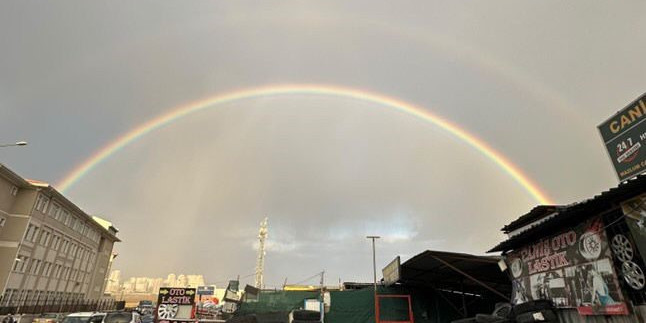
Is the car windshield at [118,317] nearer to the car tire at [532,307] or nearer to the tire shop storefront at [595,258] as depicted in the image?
the car tire at [532,307]

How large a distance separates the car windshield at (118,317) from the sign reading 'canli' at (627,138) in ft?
70.7

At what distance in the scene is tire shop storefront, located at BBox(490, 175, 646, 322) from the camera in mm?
7489

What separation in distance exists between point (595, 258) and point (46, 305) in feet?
211

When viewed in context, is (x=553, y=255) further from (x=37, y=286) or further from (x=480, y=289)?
(x=37, y=286)

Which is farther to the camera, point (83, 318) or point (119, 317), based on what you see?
point (119, 317)

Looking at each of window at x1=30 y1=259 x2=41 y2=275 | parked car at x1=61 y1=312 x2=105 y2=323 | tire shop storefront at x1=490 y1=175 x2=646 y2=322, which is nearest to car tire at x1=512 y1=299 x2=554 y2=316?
tire shop storefront at x1=490 y1=175 x2=646 y2=322

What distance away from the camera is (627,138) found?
1004cm

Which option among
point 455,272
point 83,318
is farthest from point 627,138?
point 83,318

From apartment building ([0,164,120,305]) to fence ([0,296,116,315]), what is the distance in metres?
0.30

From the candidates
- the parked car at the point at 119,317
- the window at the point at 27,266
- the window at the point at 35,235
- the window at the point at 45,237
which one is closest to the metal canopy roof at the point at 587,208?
the parked car at the point at 119,317

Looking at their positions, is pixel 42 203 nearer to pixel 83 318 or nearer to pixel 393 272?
pixel 83 318

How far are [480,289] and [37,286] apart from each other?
190 ft

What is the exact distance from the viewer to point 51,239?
173ft

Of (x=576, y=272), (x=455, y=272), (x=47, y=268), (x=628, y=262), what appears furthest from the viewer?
(x=47, y=268)
